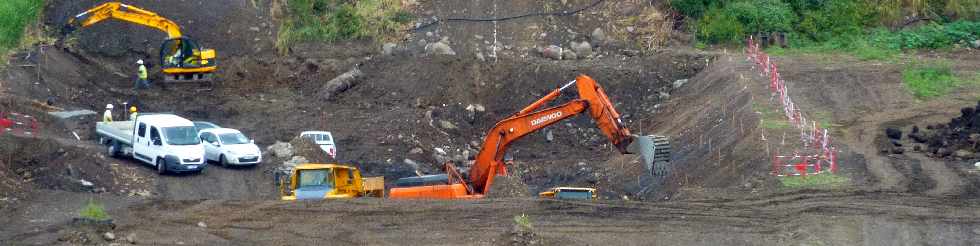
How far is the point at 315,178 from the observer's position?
103 feet

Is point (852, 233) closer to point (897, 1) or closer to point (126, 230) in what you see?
point (126, 230)

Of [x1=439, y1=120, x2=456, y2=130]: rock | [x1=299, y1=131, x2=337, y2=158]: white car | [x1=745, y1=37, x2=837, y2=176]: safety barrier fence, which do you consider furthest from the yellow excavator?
[x1=745, y1=37, x2=837, y2=176]: safety barrier fence

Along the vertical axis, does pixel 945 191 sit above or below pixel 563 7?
below

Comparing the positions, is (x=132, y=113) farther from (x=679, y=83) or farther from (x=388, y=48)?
(x=679, y=83)

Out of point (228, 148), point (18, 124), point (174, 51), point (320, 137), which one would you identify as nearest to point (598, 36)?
point (320, 137)

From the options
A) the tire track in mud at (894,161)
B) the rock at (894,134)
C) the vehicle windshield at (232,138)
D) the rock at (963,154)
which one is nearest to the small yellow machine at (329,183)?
the vehicle windshield at (232,138)

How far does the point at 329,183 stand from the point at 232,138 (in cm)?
775

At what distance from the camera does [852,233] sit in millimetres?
25281

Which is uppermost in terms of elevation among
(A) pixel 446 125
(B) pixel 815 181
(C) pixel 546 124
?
(A) pixel 446 125

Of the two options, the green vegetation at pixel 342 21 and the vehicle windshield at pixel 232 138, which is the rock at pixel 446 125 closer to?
the vehicle windshield at pixel 232 138

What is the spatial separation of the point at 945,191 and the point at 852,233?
4.59 metres

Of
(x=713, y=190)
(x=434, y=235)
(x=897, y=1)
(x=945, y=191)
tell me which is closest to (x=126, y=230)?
(x=434, y=235)

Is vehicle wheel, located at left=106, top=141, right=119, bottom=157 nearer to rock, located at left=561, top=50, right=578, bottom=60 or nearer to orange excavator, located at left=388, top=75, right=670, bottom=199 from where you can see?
orange excavator, located at left=388, top=75, right=670, bottom=199

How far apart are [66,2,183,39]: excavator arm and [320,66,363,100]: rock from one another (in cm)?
566
